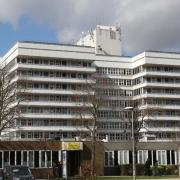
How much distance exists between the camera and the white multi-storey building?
97.3 metres

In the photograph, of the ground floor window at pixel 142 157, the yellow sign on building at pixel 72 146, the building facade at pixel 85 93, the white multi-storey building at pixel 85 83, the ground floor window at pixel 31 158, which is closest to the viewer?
the ground floor window at pixel 31 158

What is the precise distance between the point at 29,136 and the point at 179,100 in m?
34.8

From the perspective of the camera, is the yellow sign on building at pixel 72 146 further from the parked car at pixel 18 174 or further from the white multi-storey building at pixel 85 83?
the white multi-storey building at pixel 85 83

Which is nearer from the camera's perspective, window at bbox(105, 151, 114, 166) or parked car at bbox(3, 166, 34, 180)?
parked car at bbox(3, 166, 34, 180)

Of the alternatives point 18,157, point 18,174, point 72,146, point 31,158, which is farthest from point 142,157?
A: point 18,174

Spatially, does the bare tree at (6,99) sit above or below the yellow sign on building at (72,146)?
above

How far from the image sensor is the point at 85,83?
99.8 meters

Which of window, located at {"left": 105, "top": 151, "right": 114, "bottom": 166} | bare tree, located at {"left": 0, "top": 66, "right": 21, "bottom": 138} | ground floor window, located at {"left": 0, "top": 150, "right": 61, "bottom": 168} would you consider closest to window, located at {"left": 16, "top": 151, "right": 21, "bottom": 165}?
ground floor window, located at {"left": 0, "top": 150, "right": 61, "bottom": 168}

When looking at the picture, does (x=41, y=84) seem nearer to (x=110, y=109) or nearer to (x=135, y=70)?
(x=110, y=109)

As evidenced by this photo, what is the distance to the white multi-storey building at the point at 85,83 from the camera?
9731 centimetres

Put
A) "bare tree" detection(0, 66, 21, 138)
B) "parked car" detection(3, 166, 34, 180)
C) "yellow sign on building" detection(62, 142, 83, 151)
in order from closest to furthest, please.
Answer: "parked car" detection(3, 166, 34, 180) < "bare tree" detection(0, 66, 21, 138) < "yellow sign on building" detection(62, 142, 83, 151)

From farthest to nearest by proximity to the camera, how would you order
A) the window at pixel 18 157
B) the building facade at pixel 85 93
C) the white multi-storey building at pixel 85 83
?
the white multi-storey building at pixel 85 83, the building facade at pixel 85 93, the window at pixel 18 157

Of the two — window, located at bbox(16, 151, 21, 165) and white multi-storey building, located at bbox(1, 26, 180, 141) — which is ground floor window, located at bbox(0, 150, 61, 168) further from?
white multi-storey building, located at bbox(1, 26, 180, 141)

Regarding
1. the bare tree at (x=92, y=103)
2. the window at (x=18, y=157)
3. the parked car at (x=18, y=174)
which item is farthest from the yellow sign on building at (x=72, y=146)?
the parked car at (x=18, y=174)
